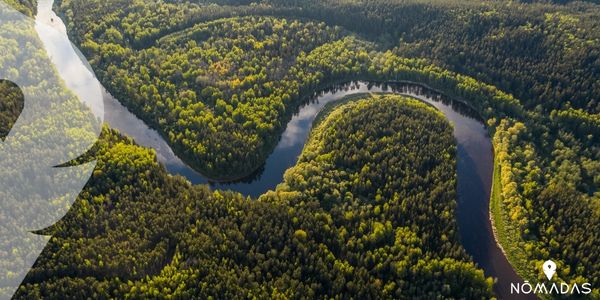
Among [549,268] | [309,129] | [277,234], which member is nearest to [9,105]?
[309,129]

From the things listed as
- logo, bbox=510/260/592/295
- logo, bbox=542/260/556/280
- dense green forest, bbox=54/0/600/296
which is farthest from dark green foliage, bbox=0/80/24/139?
logo, bbox=542/260/556/280

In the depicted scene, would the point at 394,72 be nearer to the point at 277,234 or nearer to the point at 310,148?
the point at 310,148

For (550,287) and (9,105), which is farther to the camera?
(9,105)

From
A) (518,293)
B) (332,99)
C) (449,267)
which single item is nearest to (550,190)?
(518,293)

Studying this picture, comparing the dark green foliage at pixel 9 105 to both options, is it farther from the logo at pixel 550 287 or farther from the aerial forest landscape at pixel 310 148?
the logo at pixel 550 287

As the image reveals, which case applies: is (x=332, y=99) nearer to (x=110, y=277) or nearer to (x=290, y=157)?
(x=290, y=157)

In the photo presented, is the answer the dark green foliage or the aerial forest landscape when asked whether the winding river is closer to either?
the aerial forest landscape
